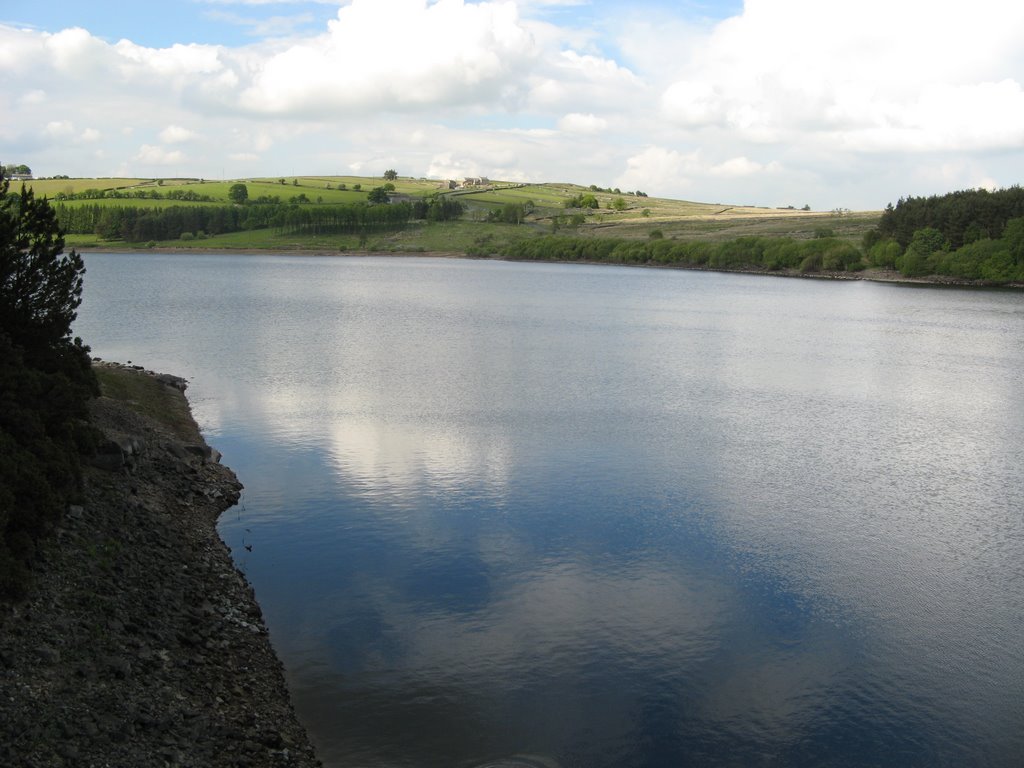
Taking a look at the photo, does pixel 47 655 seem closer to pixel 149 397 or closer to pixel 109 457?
pixel 109 457

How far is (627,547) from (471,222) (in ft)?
475

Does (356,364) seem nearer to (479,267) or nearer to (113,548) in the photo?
(113,548)

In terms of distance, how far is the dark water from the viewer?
486 inches

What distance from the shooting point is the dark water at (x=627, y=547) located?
12.4 metres

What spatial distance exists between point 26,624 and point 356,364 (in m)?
28.9

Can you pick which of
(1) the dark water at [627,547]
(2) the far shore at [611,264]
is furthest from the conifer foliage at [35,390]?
(2) the far shore at [611,264]

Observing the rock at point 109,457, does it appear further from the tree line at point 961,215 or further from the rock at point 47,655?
the tree line at point 961,215

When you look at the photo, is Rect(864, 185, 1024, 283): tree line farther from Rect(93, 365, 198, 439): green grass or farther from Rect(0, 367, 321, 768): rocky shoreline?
Rect(0, 367, 321, 768): rocky shoreline

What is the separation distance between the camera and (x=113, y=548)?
564 inches

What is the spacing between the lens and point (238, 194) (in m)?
160

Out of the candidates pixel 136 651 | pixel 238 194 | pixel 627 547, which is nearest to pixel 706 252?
pixel 238 194

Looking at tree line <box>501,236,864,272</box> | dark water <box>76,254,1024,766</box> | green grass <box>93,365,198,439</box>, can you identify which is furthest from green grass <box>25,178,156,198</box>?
green grass <box>93,365,198,439</box>

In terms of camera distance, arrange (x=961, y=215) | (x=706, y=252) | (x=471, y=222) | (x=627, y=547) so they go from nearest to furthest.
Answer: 1. (x=627, y=547)
2. (x=961, y=215)
3. (x=706, y=252)
4. (x=471, y=222)

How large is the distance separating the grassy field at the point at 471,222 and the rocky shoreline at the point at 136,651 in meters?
128
